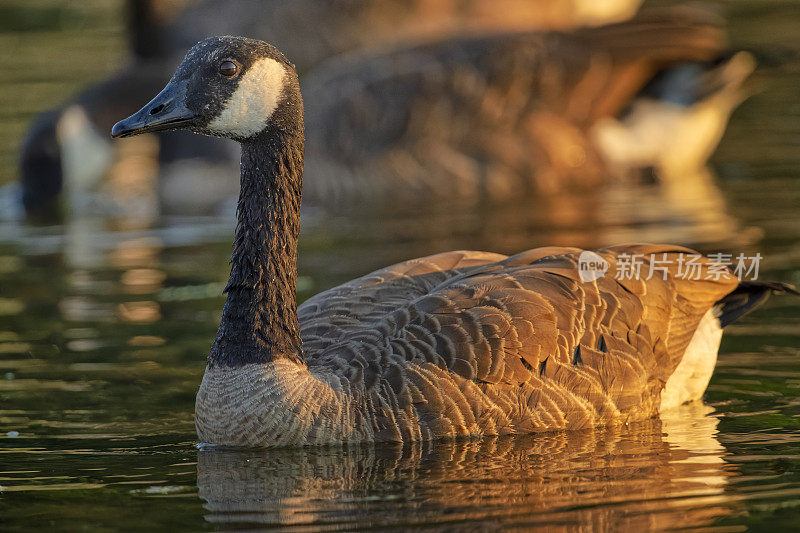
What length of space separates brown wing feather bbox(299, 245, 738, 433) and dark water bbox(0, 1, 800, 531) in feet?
0.96

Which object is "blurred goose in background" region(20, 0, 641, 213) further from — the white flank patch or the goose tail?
the white flank patch

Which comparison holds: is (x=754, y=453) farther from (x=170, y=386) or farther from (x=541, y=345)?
(x=170, y=386)

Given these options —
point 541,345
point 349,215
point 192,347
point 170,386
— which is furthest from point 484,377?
point 349,215

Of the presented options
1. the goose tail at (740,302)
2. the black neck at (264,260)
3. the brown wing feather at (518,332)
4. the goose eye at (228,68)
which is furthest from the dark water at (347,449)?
the goose eye at (228,68)

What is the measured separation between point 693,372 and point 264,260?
298 centimetres

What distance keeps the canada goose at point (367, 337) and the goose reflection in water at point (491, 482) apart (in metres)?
0.17

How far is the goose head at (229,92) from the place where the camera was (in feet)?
28.7

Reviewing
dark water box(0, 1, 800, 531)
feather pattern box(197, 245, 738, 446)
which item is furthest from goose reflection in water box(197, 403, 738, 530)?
feather pattern box(197, 245, 738, 446)

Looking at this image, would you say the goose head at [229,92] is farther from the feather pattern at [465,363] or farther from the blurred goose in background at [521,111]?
the blurred goose in background at [521,111]

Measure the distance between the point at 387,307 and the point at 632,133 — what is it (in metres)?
9.14

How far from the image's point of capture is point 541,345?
29.1 feet

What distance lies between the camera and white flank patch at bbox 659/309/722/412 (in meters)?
9.62

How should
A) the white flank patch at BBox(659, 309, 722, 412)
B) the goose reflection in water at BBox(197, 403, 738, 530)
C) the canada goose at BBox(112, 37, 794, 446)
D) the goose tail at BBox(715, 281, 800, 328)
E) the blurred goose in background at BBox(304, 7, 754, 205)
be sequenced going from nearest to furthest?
the goose reflection in water at BBox(197, 403, 738, 530)
the canada goose at BBox(112, 37, 794, 446)
the white flank patch at BBox(659, 309, 722, 412)
the goose tail at BBox(715, 281, 800, 328)
the blurred goose in background at BBox(304, 7, 754, 205)

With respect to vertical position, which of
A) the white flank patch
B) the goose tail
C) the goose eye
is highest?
the goose eye
